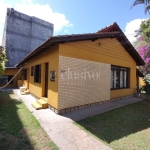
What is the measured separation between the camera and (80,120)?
5621 mm

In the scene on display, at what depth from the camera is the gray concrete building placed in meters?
22.5

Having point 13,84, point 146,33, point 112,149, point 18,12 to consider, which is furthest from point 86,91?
point 18,12

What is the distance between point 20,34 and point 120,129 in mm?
25479

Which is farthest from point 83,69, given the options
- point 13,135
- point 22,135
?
point 13,135

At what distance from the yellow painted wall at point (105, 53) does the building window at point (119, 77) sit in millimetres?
389

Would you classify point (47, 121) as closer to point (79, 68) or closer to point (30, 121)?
point (30, 121)

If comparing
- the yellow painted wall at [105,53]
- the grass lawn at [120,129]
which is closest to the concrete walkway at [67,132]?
the grass lawn at [120,129]

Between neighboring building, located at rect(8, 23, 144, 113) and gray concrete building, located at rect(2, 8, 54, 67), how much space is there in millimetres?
16115

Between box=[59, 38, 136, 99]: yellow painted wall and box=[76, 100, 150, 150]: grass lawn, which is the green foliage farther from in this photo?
box=[76, 100, 150, 150]: grass lawn

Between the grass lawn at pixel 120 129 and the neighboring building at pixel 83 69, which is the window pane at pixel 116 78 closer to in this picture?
the neighboring building at pixel 83 69

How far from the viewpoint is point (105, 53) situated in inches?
353

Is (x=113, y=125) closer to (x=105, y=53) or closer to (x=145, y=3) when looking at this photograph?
(x=105, y=53)

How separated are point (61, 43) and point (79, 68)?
6.12 ft

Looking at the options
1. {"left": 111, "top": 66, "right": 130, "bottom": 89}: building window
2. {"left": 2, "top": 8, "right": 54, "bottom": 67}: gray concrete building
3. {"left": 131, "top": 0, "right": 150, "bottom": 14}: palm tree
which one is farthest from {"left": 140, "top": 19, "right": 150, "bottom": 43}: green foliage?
{"left": 2, "top": 8, "right": 54, "bottom": 67}: gray concrete building
